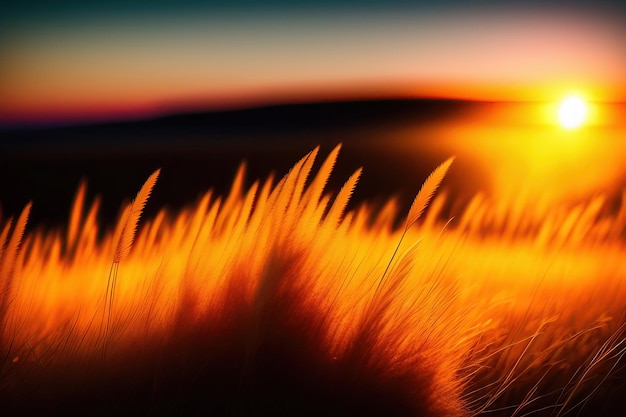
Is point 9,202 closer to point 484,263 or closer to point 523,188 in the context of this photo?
point 484,263

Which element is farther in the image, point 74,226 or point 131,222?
point 74,226

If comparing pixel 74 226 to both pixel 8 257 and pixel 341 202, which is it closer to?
pixel 8 257

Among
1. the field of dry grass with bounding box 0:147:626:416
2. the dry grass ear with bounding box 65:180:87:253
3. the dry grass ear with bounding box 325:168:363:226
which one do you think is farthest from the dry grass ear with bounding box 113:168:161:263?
the dry grass ear with bounding box 325:168:363:226

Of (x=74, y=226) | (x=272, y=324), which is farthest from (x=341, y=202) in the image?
(x=74, y=226)

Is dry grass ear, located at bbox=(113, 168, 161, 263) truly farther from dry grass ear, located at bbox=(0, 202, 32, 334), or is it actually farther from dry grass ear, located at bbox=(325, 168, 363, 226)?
dry grass ear, located at bbox=(325, 168, 363, 226)

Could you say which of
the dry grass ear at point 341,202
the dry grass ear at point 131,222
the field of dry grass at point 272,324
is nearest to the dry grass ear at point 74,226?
the field of dry grass at point 272,324

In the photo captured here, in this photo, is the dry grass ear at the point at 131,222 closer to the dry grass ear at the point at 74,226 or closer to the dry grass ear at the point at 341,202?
the dry grass ear at the point at 74,226

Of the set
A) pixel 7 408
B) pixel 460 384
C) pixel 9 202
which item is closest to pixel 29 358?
pixel 7 408
